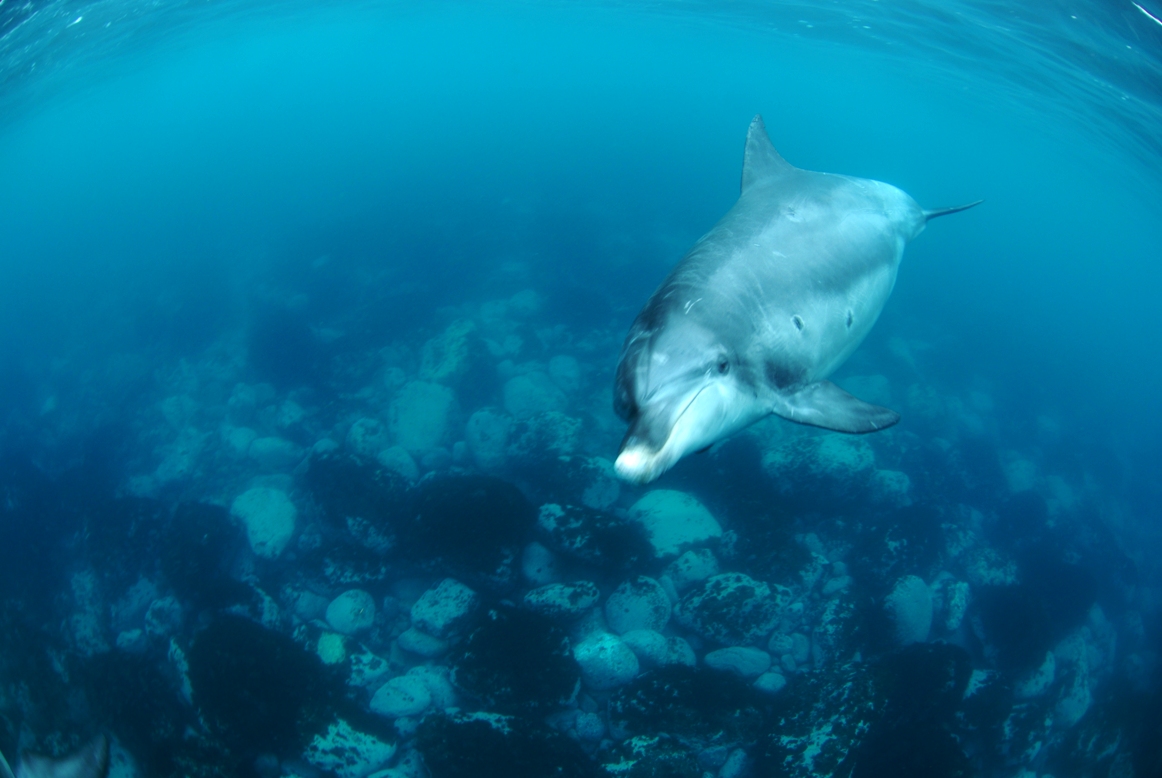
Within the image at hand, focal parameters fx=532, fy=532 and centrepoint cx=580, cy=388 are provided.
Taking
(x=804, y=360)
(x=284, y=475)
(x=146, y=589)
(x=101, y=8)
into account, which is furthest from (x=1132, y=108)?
(x=101, y=8)

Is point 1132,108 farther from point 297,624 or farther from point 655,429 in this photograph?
point 297,624

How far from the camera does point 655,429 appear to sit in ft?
9.01

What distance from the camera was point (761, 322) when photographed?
3660mm

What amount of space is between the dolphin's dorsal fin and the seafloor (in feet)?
17.0

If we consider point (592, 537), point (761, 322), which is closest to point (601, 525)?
point (592, 537)

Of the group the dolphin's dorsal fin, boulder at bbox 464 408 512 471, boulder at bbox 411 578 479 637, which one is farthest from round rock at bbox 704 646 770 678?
the dolphin's dorsal fin

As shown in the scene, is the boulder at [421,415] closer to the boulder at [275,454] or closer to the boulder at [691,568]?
the boulder at [275,454]

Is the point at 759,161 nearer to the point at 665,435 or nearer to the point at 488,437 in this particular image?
the point at 665,435

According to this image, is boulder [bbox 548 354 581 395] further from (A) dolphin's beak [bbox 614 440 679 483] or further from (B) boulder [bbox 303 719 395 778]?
(A) dolphin's beak [bbox 614 440 679 483]

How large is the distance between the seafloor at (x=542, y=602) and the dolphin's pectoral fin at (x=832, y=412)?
181 inches

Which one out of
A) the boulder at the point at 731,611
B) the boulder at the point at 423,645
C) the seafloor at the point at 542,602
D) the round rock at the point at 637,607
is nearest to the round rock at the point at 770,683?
the seafloor at the point at 542,602

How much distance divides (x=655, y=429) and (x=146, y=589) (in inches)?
420

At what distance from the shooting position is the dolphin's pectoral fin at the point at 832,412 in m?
3.70

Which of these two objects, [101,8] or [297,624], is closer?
[297,624]
